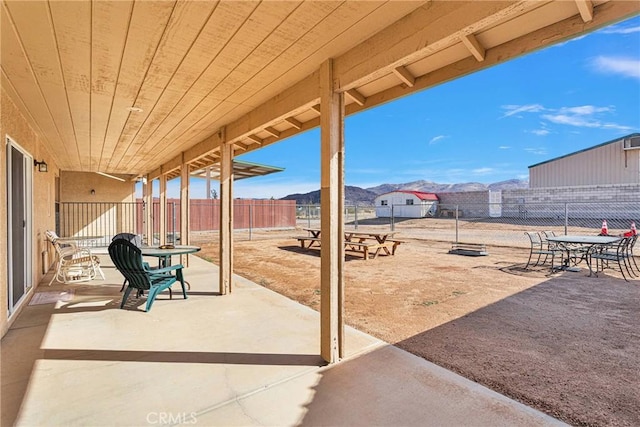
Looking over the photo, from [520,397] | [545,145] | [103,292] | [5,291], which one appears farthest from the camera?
[545,145]

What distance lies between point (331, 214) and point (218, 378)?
1.51 meters

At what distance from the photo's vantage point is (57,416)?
6.47 ft

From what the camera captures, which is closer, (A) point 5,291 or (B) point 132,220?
(A) point 5,291

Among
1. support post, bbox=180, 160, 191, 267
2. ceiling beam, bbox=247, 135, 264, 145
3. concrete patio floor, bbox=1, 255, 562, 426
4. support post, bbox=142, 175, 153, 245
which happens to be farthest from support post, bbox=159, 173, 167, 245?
concrete patio floor, bbox=1, 255, 562, 426

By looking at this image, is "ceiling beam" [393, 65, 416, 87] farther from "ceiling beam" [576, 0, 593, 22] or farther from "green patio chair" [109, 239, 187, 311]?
"green patio chair" [109, 239, 187, 311]

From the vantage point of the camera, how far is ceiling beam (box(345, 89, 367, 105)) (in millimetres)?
3085

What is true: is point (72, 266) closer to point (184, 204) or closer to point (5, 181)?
point (184, 204)

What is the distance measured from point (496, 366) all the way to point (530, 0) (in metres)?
2.54

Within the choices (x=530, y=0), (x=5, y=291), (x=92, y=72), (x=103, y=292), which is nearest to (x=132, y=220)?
(x=103, y=292)

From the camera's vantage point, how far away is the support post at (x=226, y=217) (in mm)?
4934

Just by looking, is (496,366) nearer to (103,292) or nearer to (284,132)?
(284,132)

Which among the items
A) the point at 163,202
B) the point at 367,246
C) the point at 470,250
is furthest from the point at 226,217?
the point at 470,250

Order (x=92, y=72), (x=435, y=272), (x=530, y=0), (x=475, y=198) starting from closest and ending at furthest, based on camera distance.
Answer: (x=530, y=0) < (x=92, y=72) < (x=435, y=272) < (x=475, y=198)

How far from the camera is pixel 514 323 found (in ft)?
12.1
